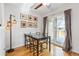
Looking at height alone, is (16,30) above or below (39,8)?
below

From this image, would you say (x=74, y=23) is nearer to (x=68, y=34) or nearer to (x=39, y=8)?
(x=68, y=34)

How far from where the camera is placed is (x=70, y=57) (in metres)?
1.31

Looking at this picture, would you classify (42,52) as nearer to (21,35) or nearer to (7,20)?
(21,35)

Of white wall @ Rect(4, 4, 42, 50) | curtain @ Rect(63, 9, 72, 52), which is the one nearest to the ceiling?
white wall @ Rect(4, 4, 42, 50)

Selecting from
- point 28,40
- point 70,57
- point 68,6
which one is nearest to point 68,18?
point 68,6

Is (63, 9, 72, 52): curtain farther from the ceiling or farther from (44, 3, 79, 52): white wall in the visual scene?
the ceiling

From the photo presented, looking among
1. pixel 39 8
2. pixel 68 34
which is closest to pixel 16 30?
pixel 39 8

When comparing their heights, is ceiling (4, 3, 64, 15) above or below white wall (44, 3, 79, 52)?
above

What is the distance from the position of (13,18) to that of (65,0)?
83 centimetres

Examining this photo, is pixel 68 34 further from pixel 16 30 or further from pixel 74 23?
pixel 16 30

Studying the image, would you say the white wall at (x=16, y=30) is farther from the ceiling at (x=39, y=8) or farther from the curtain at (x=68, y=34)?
the curtain at (x=68, y=34)

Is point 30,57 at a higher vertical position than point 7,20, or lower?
lower

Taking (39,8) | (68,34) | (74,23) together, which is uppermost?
(39,8)

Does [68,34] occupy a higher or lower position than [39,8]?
lower
